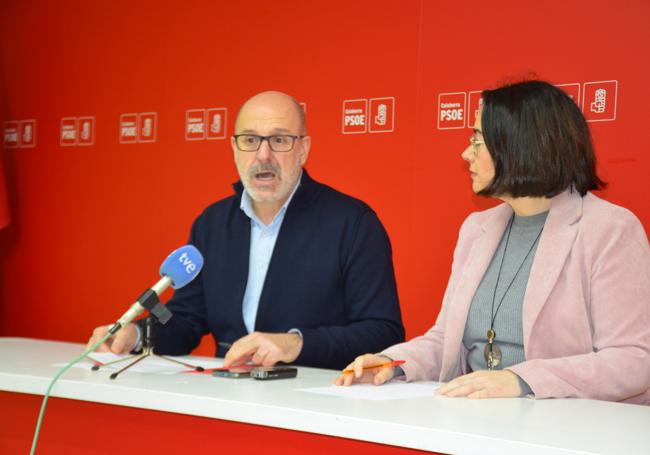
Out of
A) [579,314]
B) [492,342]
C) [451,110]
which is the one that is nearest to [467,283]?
[492,342]

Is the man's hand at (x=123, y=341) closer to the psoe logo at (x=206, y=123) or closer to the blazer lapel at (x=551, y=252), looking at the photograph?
the blazer lapel at (x=551, y=252)

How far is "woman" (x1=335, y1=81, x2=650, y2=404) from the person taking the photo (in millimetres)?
1930

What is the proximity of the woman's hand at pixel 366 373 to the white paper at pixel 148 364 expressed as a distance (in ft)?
1.51

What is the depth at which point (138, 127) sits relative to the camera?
14.4ft

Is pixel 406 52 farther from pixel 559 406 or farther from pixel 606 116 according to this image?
pixel 559 406

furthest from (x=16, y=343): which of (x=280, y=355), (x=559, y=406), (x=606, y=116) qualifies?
(x=606, y=116)

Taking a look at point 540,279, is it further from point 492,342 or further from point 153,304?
point 153,304

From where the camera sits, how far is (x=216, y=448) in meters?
1.72

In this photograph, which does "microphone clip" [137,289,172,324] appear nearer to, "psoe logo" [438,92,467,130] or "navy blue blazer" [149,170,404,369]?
"navy blue blazer" [149,170,404,369]

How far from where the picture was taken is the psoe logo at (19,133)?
4.75m

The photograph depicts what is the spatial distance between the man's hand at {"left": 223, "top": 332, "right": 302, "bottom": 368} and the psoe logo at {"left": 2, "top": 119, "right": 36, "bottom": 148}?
117 inches

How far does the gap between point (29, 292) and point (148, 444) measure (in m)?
3.21

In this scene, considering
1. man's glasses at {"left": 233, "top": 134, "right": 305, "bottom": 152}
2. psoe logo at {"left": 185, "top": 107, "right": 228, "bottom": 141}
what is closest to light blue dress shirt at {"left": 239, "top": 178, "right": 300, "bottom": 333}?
man's glasses at {"left": 233, "top": 134, "right": 305, "bottom": 152}

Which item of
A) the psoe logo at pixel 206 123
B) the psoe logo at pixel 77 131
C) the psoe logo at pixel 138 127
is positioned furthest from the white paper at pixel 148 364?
the psoe logo at pixel 77 131
